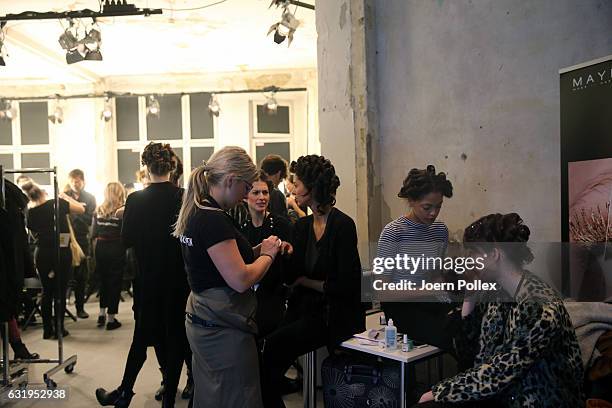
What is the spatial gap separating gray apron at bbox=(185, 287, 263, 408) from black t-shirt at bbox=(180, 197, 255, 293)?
5 cm

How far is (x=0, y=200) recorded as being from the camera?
120 inches

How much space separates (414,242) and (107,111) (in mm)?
6944

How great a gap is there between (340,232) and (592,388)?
1160 millimetres

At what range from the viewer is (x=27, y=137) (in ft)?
29.0

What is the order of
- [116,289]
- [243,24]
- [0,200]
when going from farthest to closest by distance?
[243,24] < [116,289] < [0,200]

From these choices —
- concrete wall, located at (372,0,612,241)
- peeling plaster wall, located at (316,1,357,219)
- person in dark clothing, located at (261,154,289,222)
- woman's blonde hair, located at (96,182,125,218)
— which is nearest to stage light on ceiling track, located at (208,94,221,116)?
woman's blonde hair, located at (96,182,125,218)

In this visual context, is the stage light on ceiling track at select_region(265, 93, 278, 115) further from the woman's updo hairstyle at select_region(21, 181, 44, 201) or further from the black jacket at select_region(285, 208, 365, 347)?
the black jacket at select_region(285, 208, 365, 347)

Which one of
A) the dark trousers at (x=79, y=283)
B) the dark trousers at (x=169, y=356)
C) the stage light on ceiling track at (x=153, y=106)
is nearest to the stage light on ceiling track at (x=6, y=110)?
the stage light on ceiling track at (x=153, y=106)

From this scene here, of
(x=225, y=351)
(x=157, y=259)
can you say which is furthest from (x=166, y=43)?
(x=225, y=351)

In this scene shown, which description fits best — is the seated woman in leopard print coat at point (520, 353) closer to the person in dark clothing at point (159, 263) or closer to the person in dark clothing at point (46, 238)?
the person in dark clothing at point (159, 263)

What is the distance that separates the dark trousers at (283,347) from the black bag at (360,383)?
0.45 feet

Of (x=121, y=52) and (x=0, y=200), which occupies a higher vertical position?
(x=121, y=52)

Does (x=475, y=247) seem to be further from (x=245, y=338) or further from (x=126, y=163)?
(x=126, y=163)

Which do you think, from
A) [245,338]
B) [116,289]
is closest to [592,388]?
[245,338]
